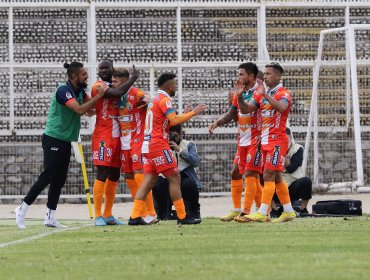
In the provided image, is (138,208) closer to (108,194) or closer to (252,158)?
(108,194)

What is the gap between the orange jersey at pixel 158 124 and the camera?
16797mm

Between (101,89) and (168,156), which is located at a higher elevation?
(101,89)

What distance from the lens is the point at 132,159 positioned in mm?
17656

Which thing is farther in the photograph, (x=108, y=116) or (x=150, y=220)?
(x=108, y=116)

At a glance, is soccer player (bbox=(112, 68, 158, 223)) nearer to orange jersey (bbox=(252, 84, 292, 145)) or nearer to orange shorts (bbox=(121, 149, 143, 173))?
orange shorts (bbox=(121, 149, 143, 173))

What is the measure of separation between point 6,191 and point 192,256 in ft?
49.5

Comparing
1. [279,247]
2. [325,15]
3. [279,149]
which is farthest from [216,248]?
[325,15]

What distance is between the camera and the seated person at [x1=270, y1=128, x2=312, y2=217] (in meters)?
19.9

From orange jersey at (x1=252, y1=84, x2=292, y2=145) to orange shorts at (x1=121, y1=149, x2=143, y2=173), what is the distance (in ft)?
5.13

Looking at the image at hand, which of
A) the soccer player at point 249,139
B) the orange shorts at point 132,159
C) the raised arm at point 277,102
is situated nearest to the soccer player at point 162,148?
the orange shorts at point 132,159

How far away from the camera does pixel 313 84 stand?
2614 centimetres

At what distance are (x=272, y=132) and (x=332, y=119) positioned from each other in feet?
30.1

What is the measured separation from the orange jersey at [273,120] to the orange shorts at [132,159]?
1.56 metres

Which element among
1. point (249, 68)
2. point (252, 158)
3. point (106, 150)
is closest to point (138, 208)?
point (106, 150)
